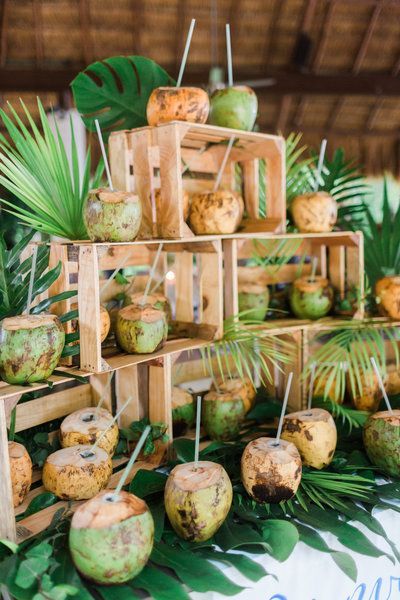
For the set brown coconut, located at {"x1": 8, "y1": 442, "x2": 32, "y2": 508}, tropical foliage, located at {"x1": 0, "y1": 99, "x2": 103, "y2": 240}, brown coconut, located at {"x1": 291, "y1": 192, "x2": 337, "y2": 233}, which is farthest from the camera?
brown coconut, located at {"x1": 291, "y1": 192, "x2": 337, "y2": 233}

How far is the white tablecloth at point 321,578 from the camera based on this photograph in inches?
58.7

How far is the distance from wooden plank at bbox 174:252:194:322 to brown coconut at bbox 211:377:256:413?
0.93 ft

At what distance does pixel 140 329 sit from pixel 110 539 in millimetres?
700

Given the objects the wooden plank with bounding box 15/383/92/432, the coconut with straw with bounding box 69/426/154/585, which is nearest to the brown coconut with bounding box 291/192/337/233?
the wooden plank with bounding box 15/383/92/432

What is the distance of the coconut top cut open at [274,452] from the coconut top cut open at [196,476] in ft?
0.47

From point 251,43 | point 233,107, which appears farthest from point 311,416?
point 251,43

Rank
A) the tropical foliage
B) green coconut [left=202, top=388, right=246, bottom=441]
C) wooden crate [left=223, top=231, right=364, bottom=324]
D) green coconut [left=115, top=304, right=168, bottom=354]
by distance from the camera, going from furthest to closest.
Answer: wooden crate [left=223, top=231, right=364, bottom=324]
green coconut [left=202, top=388, right=246, bottom=441]
green coconut [left=115, top=304, right=168, bottom=354]
the tropical foliage

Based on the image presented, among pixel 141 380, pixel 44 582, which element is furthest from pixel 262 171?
pixel 44 582

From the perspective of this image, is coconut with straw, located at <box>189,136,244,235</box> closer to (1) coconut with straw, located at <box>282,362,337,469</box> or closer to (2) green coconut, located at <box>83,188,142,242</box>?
(2) green coconut, located at <box>83,188,142,242</box>

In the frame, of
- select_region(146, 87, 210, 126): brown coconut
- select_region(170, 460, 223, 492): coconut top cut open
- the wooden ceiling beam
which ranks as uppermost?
the wooden ceiling beam

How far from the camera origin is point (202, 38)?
6363mm

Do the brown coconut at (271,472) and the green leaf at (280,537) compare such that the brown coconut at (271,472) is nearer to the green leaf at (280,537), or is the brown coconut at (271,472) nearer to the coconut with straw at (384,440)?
the green leaf at (280,537)

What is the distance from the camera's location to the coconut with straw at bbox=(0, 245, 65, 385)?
150cm

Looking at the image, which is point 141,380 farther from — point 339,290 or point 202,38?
point 202,38
